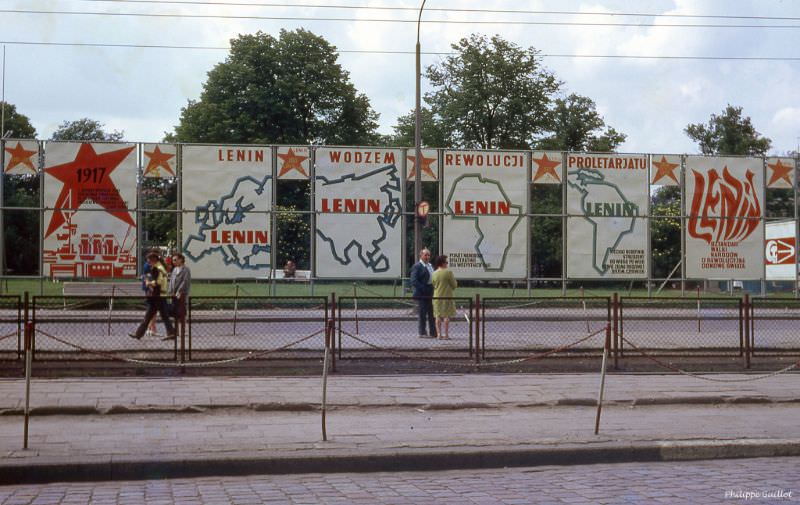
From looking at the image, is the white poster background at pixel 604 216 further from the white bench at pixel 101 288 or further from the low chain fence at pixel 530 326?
the white bench at pixel 101 288

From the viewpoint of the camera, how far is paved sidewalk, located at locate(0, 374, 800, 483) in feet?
29.3

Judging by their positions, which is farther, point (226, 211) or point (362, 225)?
point (362, 225)

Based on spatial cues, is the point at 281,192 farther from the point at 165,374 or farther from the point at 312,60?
the point at 165,374

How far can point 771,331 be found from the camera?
17.0 m

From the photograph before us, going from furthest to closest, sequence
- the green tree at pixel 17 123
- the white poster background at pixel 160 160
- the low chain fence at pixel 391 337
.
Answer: the green tree at pixel 17 123 < the white poster background at pixel 160 160 < the low chain fence at pixel 391 337

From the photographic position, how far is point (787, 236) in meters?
44.7

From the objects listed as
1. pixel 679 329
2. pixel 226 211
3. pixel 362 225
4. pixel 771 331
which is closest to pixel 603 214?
pixel 362 225

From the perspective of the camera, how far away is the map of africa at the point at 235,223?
3106cm

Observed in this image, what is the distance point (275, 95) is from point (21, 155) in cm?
3133

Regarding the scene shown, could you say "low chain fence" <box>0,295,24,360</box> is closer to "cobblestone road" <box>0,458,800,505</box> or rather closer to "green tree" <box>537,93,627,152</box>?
"cobblestone road" <box>0,458,800,505</box>

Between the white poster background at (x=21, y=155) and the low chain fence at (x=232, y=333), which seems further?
the white poster background at (x=21, y=155)

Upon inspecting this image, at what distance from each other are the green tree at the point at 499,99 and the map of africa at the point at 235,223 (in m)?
38.1

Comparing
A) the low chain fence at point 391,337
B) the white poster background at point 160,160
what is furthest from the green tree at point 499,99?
the low chain fence at point 391,337

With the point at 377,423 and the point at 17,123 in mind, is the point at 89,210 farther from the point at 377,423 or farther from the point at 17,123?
the point at 17,123
